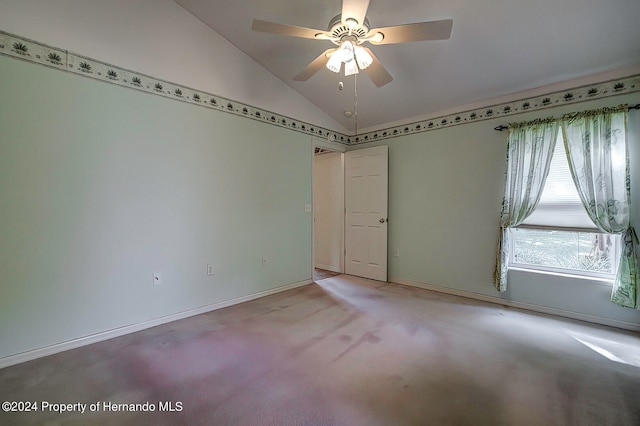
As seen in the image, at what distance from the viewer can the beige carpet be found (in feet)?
5.20

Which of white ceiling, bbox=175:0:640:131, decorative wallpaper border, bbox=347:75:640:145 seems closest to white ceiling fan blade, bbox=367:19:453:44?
white ceiling, bbox=175:0:640:131

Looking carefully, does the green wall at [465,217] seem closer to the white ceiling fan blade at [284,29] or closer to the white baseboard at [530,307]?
the white baseboard at [530,307]

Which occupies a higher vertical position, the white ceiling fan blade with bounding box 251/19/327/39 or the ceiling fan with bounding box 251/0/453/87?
the white ceiling fan blade with bounding box 251/19/327/39

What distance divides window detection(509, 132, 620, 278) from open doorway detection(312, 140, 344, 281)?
2629 mm

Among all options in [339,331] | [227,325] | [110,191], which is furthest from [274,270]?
[110,191]

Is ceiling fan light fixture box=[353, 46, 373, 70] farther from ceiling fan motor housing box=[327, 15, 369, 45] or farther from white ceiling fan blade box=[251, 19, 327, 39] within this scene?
white ceiling fan blade box=[251, 19, 327, 39]

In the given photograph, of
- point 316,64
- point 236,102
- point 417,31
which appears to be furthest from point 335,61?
point 236,102

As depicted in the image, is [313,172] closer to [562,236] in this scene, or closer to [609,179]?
[562,236]

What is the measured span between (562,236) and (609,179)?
71cm

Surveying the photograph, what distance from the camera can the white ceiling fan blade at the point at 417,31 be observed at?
1830 millimetres

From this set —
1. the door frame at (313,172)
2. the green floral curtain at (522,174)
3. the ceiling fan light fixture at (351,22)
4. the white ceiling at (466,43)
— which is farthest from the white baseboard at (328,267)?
the ceiling fan light fixture at (351,22)

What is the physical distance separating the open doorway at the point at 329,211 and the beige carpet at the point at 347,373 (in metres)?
2.13

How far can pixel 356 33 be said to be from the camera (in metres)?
2.06

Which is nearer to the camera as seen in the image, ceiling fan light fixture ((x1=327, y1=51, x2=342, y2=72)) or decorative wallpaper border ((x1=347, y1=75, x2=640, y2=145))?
ceiling fan light fixture ((x1=327, y1=51, x2=342, y2=72))
